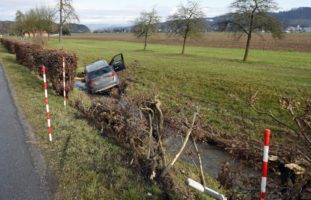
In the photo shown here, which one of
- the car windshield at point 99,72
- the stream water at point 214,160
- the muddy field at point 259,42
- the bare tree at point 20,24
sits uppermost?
the bare tree at point 20,24

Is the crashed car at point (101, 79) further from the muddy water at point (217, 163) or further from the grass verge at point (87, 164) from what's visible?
the muddy water at point (217, 163)

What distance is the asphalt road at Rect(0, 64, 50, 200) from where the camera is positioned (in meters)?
4.43

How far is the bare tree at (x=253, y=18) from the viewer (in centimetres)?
2828

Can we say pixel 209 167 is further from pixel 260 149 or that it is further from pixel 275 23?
pixel 275 23

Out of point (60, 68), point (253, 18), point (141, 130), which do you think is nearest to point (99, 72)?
point (60, 68)

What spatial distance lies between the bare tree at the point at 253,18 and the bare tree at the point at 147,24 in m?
22.8

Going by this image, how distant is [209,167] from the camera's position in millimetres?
7707

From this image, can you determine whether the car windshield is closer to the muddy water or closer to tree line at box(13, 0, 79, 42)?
the muddy water

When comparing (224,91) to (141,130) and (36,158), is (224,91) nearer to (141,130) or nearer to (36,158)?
(141,130)

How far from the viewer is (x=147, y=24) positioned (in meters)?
51.2

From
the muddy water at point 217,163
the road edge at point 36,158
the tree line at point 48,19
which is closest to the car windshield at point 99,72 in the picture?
the road edge at point 36,158

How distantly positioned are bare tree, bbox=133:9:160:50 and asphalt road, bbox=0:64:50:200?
44.4 meters

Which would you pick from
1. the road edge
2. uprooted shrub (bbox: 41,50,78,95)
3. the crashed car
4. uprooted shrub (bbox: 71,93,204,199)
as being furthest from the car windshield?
uprooted shrub (bbox: 71,93,204,199)

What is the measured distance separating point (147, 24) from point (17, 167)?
4786 cm
